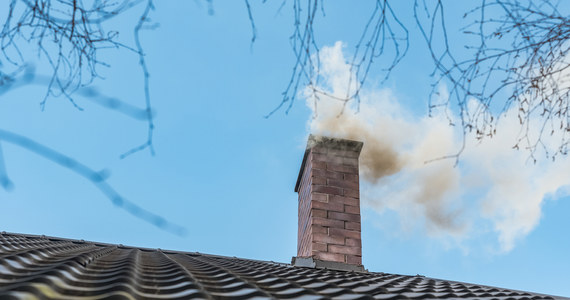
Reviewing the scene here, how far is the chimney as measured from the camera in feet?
16.3

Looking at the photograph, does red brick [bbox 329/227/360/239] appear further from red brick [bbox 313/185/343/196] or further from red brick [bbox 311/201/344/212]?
red brick [bbox 313/185/343/196]

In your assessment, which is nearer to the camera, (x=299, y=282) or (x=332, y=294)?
(x=332, y=294)

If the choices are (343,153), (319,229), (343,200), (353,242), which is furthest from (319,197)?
(343,153)

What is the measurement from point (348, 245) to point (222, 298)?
A: 322 cm

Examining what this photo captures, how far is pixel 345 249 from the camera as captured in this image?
506 centimetres

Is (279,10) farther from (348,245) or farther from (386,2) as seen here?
(348,245)

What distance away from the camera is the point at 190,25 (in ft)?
6.39

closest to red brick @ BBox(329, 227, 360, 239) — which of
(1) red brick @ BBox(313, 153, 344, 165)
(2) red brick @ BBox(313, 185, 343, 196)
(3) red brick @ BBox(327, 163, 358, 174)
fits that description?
(2) red brick @ BBox(313, 185, 343, 196)

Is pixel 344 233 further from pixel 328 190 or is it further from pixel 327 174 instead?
pixel 327 174

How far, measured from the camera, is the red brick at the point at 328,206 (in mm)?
5223

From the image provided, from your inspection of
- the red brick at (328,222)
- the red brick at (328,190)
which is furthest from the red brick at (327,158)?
the red brick at (328,222)

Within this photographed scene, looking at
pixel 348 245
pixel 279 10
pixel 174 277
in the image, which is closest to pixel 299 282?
pixel 174 277

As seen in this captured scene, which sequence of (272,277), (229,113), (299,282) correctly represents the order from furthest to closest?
(229,113), (272,277), (299,282)

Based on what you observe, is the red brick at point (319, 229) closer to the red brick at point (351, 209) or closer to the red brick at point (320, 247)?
the red brick at point (320, 247)
